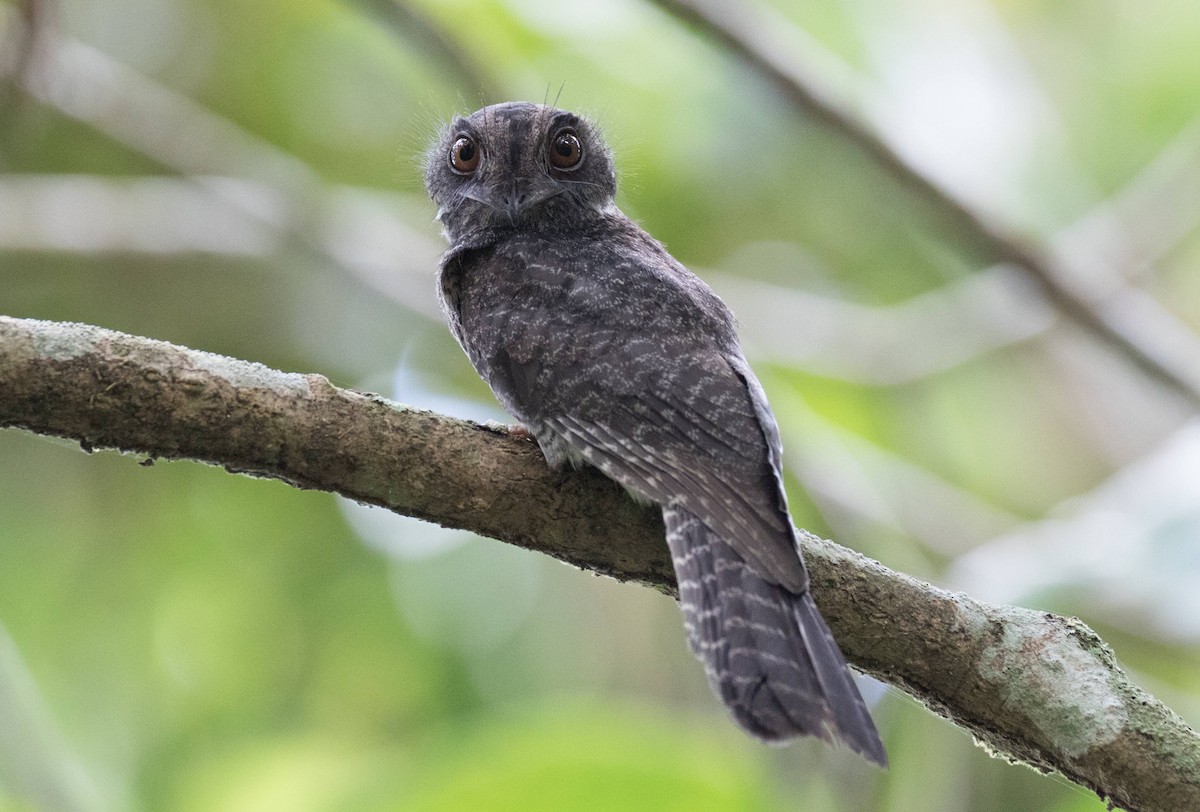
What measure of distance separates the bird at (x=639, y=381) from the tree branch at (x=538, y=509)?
166mm

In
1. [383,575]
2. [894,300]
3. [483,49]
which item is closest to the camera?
[483,49]

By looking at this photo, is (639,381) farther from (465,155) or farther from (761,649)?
(465,155)

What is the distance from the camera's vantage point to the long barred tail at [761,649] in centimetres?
262

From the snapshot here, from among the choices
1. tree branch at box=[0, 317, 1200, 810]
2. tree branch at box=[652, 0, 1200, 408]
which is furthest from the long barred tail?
tree branch at box=[652, 0, 1200, 408]

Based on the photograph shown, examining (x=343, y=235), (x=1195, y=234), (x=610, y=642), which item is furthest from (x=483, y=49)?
(x=1195, y=234)

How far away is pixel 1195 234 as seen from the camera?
8.39 m

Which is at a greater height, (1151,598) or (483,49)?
(483,49)

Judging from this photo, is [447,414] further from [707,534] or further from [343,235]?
[343,235]

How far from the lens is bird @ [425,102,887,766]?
276cm

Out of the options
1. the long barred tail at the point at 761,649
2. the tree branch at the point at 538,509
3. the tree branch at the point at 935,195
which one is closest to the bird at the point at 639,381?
the long barred tail at the point at 761,649

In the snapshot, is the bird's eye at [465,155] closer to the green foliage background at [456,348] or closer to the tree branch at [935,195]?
the green foliage background at [456,348]

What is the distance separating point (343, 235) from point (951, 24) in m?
4.25

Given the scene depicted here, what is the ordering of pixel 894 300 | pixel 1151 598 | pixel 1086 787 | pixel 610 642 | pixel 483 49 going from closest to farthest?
pixel 1086 787
pixel 1151 598
pixel 483 49
pixel 610 642
pixel 894 300

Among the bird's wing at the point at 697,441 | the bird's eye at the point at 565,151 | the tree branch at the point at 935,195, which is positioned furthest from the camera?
the tree branch at the point at 935,195
